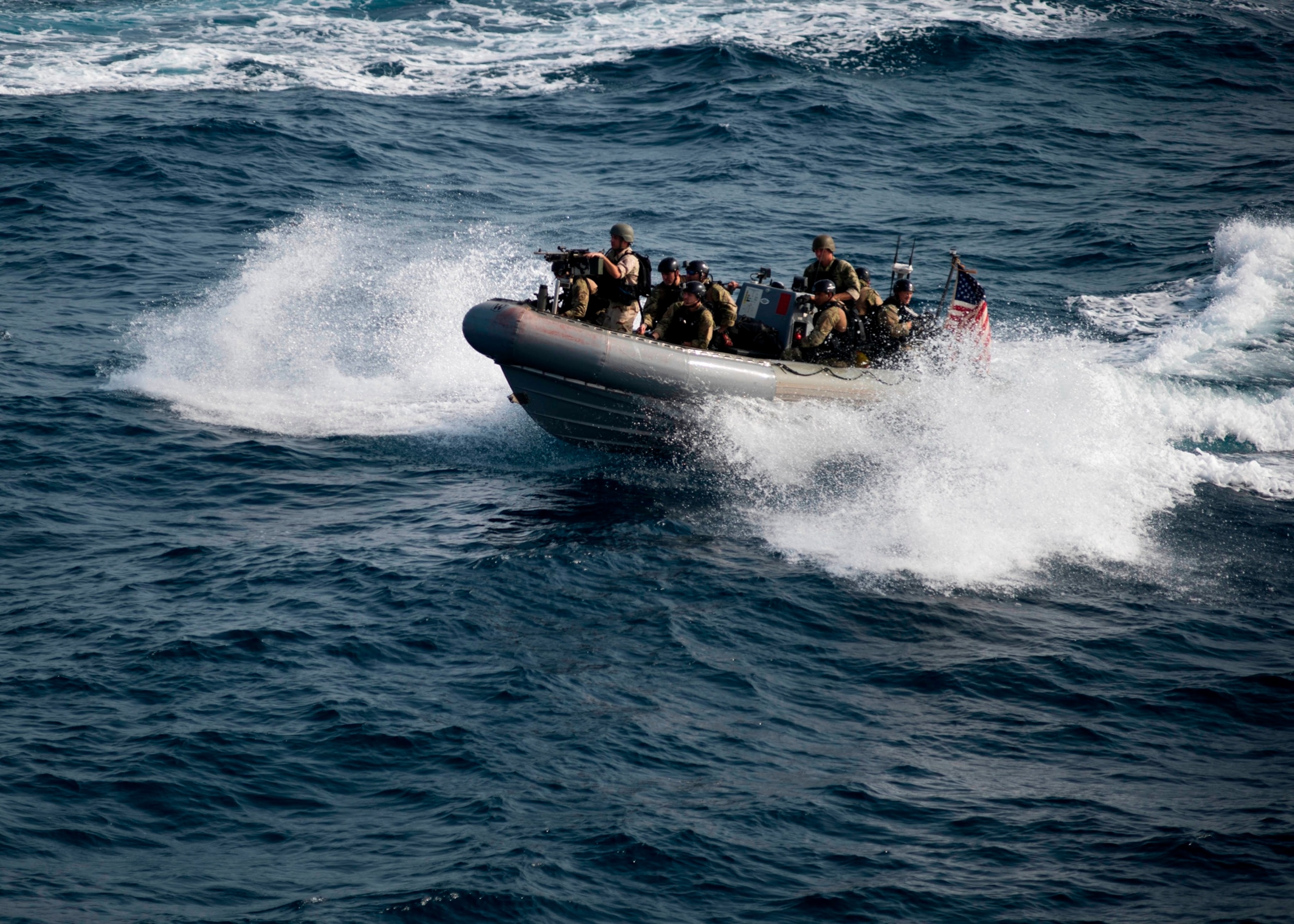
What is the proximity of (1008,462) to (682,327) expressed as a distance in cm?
452

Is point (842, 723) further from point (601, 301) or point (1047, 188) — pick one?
point (1047, 188)

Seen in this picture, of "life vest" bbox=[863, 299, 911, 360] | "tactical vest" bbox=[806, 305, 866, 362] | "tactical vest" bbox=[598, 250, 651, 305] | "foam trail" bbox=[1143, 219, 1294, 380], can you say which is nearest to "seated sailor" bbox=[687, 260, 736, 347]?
"tactical vest" bbox=[598, 250, 651, 305]

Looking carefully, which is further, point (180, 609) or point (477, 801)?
point (180, 609)

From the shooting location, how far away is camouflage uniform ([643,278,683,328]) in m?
16.0

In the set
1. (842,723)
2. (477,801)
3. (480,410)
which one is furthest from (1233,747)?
(480,410)

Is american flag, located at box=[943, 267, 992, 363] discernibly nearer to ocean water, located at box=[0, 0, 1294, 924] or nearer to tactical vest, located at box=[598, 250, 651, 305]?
ocean water, located at box=[0, 0, 1294, 924]

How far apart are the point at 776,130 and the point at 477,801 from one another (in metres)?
24.2

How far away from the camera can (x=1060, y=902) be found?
26.7 feet

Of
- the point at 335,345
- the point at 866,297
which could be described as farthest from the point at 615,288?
the point at 335,345

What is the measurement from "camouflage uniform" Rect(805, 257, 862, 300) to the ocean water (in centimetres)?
183

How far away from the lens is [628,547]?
13609 millimetres

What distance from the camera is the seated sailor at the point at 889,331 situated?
54.3 ft

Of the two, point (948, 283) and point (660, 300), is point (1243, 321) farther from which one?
A: point (660, 300)

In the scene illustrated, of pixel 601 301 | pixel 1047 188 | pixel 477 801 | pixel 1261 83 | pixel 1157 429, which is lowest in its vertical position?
pixel 477 801
